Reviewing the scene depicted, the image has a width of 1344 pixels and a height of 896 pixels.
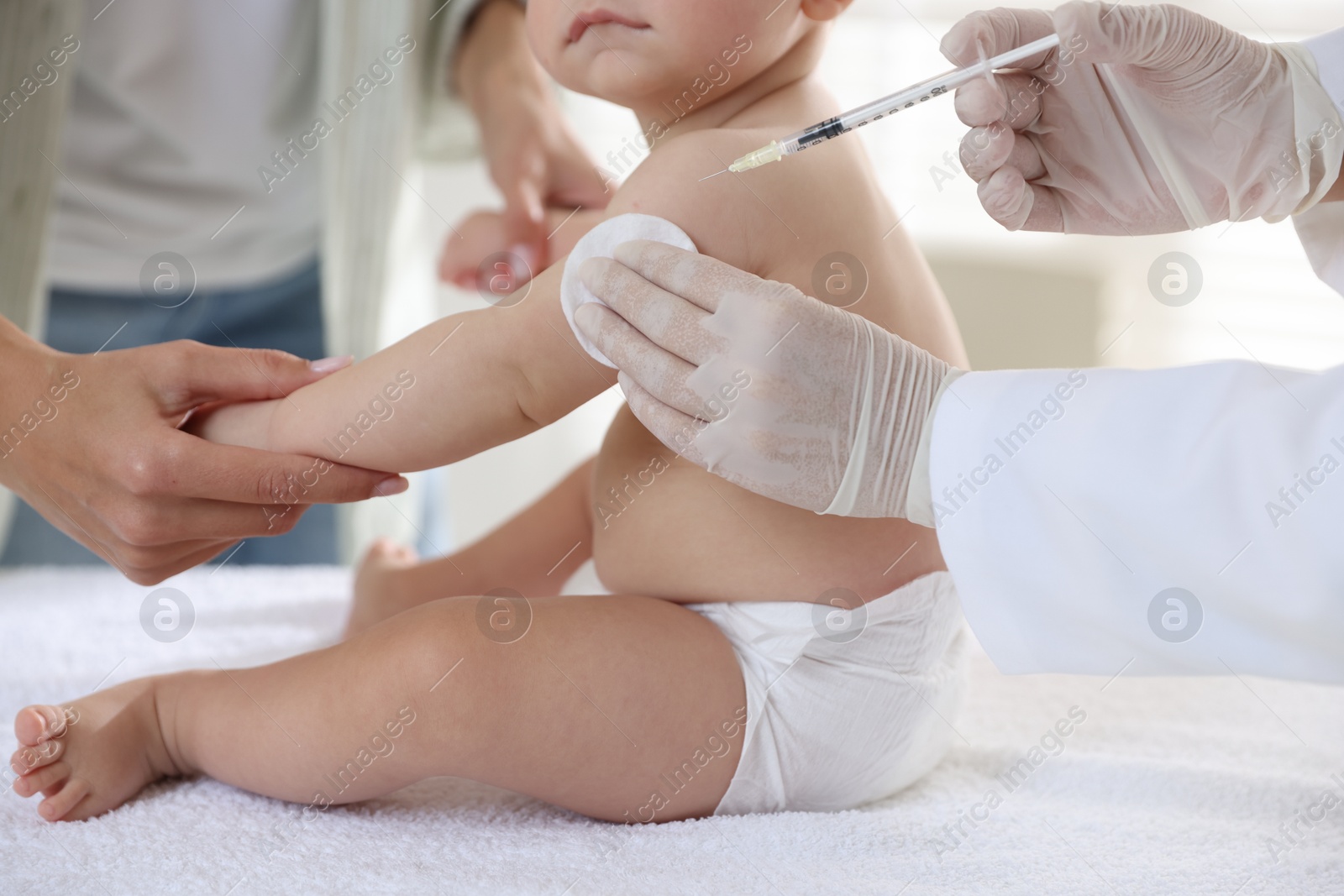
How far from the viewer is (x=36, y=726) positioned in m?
0.77

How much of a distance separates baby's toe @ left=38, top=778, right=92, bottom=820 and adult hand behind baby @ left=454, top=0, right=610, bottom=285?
0.64 metres

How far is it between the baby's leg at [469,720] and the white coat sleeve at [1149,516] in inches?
9.7

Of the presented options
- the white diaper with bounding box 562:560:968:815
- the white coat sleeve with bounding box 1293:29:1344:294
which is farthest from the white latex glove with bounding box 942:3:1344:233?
the white diaper with bounding box 562:560:968:815

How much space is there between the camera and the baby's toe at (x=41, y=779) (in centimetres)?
75

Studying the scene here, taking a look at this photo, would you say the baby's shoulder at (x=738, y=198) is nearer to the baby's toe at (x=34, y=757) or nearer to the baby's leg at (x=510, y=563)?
the baby's leg at (x=510, y=563)

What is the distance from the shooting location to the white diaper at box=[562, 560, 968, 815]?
809 mm

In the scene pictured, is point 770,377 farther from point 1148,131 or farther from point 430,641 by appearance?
point 1148,131

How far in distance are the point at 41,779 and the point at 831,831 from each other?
1.93ft

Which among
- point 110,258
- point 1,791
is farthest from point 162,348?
point 110,258

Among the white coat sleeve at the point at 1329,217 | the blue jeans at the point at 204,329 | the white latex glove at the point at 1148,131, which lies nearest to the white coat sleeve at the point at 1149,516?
the white latex glove at the point at 1148,131

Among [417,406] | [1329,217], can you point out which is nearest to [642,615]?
[417,406]

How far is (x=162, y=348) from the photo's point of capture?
0.82 meters

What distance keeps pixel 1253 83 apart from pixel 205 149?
1305 mm

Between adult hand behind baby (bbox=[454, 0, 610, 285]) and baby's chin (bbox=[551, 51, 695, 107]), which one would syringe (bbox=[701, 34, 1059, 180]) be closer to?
baby's chin (bbox=[551, 51, 695, 107])
